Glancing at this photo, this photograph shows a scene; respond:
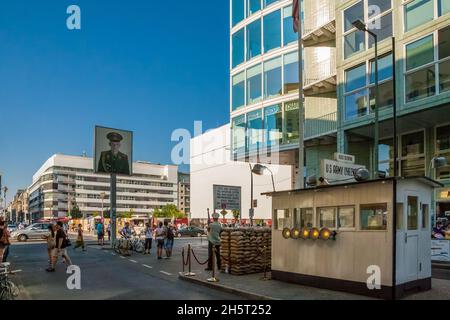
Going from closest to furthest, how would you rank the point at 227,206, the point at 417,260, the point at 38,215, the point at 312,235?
the point at 417,260, the point at 312,235, the point at 227,206, the point at 38,215

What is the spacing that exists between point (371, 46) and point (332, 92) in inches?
231

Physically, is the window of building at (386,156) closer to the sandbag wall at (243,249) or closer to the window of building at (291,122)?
the window of building at (291,122)

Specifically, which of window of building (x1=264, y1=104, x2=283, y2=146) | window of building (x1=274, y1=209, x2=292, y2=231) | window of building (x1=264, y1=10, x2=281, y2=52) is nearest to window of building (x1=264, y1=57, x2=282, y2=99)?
window of building (x1=264, y1=104, x2=283, y2=146)

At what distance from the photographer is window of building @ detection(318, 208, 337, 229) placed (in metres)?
11.2

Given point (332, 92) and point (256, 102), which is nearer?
point (332, 92)

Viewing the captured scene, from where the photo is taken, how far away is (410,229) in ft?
33.9

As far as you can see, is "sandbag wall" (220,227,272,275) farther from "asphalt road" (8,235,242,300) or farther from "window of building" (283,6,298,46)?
"window of building" (283,6,298,46)

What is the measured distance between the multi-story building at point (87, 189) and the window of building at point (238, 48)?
361ft

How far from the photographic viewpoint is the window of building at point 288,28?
3060 centimetres

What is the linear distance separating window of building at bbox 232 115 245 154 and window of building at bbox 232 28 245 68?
4541mm

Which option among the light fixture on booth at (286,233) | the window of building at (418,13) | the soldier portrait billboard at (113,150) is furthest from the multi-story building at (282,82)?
the light fixture on booth at (286,233)
